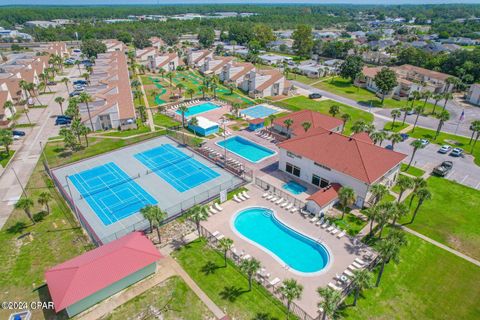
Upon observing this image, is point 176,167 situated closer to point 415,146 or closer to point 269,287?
point 269,287

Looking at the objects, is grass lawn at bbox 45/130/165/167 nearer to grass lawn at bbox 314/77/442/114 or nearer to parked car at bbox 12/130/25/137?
parked car at bbox 12/130/25/137

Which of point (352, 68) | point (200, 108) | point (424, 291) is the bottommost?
point (424, 291)

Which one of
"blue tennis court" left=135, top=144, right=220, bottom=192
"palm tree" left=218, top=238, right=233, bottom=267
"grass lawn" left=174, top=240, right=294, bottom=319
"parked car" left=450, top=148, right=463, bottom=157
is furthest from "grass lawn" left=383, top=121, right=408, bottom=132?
"grass lawn" left=174, top=240, right=294, bottom=319

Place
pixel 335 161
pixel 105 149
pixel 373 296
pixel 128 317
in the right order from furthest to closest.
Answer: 1. pixel 105 149
2. pixel 335 161
3. pixel 373 296
4. pixel 128 317

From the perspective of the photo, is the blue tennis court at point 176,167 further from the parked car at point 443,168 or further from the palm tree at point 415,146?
the parked car at point 443,168

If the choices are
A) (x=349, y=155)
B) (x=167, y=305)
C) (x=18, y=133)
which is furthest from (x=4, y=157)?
(x=349, y=155)

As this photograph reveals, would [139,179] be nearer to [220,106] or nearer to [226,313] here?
[226,313]

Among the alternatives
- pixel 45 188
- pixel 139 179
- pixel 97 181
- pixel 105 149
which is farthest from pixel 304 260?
pixel 105 149
